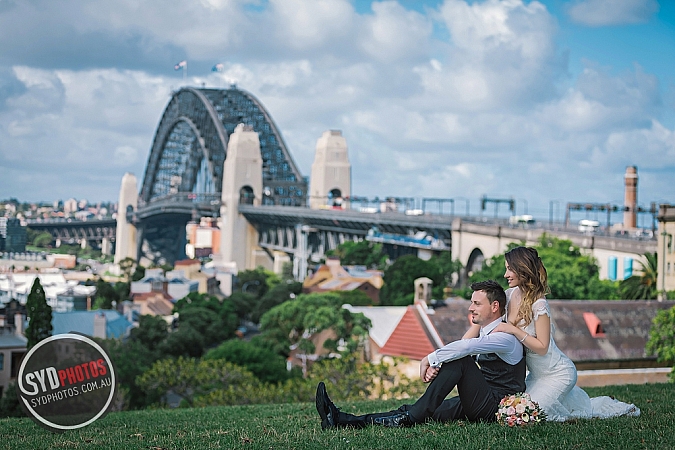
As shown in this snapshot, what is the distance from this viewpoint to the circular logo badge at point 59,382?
8.41 metres

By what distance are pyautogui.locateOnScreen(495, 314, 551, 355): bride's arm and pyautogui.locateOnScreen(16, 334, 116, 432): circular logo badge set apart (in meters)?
3.51

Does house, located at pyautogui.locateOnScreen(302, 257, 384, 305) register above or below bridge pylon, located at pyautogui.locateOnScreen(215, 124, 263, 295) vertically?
below

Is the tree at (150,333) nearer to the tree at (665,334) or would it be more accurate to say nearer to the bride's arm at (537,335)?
the tree at (665,334)

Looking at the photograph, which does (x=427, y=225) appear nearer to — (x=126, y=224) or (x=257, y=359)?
(x=257, y=359)

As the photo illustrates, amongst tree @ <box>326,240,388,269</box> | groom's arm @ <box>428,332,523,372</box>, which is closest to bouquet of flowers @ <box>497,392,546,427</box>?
groom's arm @ <box>428,332,523,372</box>

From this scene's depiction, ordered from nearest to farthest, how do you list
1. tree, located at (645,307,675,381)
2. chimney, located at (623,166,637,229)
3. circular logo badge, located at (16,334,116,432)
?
circular logo badge, located at (16,334,116,432), tree, located at (645,307,675,381), chimney, located at (623,166,637,229)

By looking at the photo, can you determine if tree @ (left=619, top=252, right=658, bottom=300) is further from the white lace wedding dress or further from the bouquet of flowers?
the bouquet of flowers

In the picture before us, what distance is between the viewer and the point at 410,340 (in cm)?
2994

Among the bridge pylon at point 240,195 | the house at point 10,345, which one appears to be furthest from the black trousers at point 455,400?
the bridge pylon at point 240,195

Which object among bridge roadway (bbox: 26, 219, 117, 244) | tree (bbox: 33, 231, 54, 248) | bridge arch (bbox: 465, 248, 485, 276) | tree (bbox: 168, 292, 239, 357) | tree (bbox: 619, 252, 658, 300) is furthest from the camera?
bridge roadway (bbox: 26, 219, 117, 244)

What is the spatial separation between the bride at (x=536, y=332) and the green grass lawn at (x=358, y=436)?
0.80 ft

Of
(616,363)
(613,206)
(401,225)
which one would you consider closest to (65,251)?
(401,225)

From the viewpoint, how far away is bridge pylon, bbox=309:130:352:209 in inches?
3792

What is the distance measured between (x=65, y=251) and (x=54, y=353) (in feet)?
380
